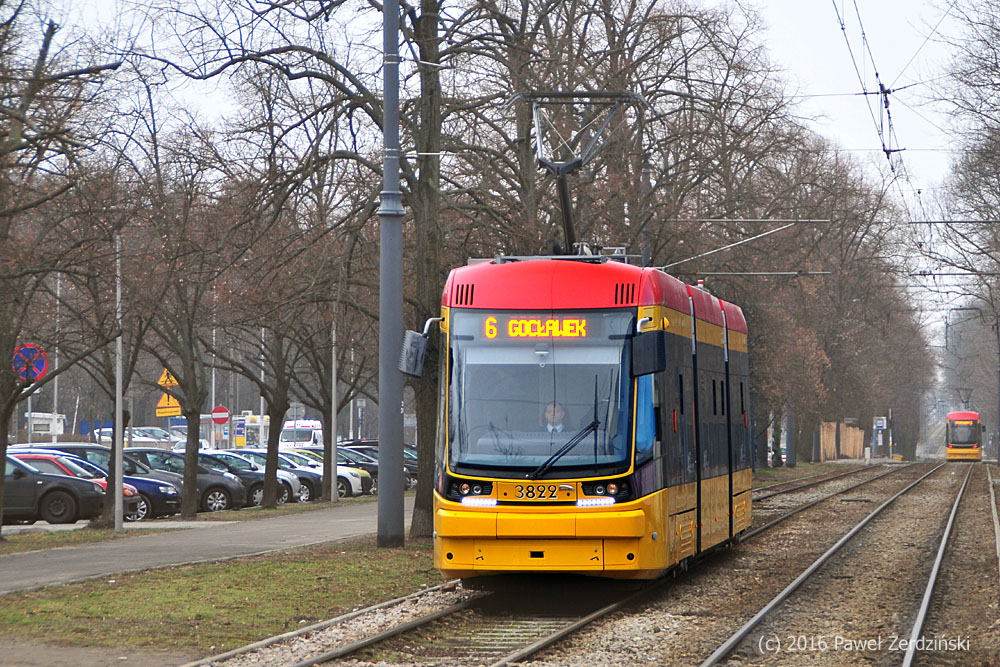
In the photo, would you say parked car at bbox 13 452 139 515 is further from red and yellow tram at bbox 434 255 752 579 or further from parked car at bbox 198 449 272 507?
red and yellow tram at bbox 434 255 752 579

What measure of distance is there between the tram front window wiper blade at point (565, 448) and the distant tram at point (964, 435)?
227ft

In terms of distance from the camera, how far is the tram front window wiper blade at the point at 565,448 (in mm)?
12250

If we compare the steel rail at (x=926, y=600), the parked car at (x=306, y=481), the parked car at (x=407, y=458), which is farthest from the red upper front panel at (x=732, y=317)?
the parked car at (x=407, y=458)

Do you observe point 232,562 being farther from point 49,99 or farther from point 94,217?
point 49,99

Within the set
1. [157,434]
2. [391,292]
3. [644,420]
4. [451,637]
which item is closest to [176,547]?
[391,292]

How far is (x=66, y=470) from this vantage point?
28.2 m

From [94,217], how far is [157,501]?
13.7 meters

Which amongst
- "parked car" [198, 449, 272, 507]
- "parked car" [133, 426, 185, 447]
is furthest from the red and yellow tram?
"parked car" [133, 426, 185, 447]

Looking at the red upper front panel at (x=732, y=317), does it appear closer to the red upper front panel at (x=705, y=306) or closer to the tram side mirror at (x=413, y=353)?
the red upper front panel at (x=705, y=306)

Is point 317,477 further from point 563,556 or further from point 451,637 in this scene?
point 451,637

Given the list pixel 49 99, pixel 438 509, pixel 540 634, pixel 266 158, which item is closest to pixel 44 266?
pixel 266 158

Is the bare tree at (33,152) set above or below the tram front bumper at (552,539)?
above

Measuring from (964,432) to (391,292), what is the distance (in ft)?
220

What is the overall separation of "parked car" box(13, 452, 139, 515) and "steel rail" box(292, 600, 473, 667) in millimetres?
16769
